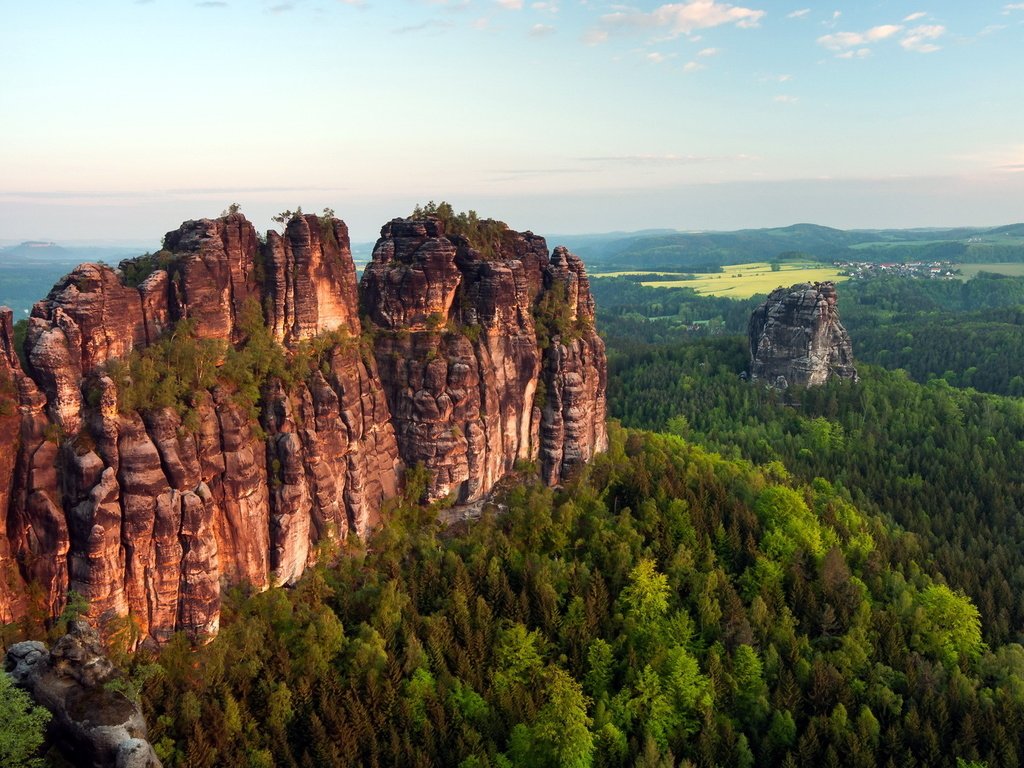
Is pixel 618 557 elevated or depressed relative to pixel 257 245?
depressed

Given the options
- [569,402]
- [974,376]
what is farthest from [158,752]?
Answer: [974,376]

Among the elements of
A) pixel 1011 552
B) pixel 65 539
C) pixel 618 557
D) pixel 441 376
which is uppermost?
pixel 441 376

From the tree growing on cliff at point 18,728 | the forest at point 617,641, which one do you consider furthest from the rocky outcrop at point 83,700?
the forest at point 617,641

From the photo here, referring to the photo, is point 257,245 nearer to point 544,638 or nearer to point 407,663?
point 407,663

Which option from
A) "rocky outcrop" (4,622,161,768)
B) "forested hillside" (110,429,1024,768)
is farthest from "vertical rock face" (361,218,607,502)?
"rocky outcrop" (4,622,161,768)

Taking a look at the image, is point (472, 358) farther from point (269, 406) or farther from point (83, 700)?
point (83, 700)

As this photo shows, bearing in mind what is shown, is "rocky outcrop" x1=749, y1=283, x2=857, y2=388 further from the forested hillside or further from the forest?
the forested hillside

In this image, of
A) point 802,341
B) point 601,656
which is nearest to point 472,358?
point 601,656
